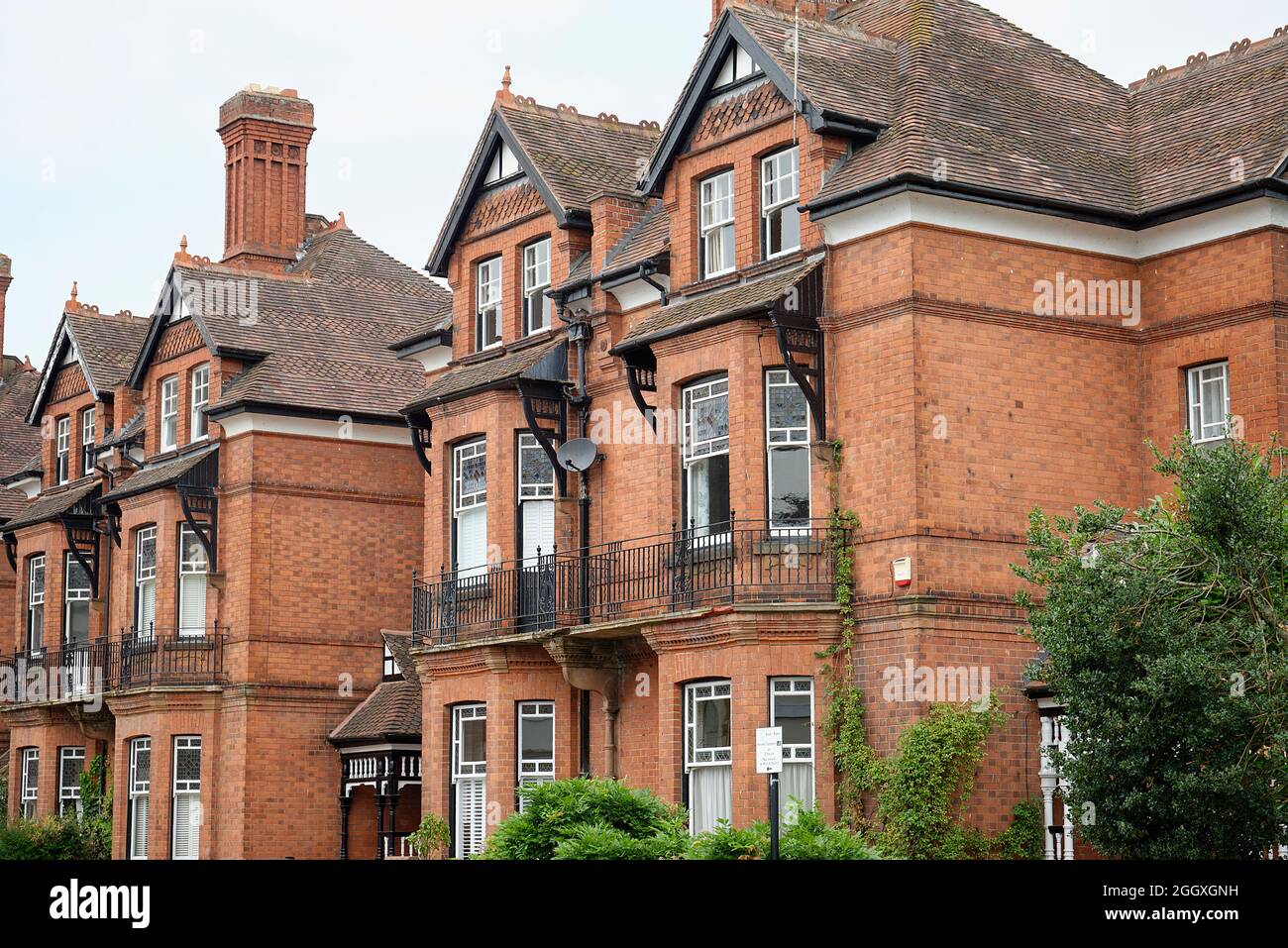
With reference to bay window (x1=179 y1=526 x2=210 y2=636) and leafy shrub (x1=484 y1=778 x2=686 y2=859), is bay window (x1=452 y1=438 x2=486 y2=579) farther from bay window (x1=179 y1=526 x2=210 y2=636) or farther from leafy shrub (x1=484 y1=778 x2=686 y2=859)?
leafy shrub (x1=484 y1=778 x2=686 y2=859)

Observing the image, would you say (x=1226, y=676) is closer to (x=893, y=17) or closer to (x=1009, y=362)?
(x=1009, y=362)

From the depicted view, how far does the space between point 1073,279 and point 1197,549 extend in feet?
20.5

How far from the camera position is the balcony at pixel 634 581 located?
2311 cm

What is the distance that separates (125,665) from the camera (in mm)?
35625

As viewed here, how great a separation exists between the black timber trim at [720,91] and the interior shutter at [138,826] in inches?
637

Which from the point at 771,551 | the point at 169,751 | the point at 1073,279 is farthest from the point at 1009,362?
the point at 169,751

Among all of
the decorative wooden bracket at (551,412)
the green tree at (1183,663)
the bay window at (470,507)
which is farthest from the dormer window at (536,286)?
the green tree at (1183,663)

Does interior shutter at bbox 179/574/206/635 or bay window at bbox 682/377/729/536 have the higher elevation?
bay window at bbox 682/377/729/536

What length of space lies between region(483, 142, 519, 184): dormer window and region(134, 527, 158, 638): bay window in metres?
10.1

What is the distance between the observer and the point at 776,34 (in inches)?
987

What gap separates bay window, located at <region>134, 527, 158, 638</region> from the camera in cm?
3569

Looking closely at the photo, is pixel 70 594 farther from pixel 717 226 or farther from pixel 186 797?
pixel 717 226

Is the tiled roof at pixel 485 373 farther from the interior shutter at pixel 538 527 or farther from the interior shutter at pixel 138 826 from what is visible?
the interior shutter at pixel 138 826

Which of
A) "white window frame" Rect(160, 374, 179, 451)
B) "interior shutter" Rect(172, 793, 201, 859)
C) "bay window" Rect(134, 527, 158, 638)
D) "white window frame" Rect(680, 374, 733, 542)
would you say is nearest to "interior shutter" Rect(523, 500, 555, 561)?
"white window frame" Rect(680, 374, 733, 542)
